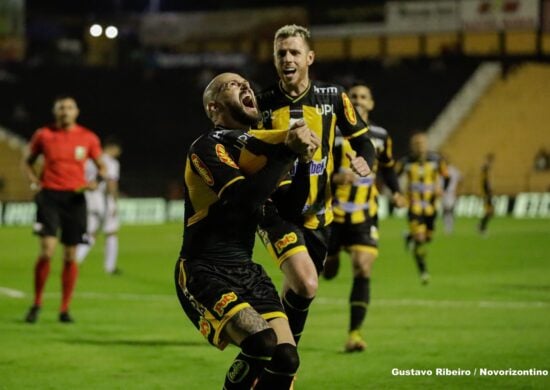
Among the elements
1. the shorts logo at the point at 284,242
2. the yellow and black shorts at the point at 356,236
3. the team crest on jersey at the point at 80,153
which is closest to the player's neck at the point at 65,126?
the team crest on jersey at the point at 80,153

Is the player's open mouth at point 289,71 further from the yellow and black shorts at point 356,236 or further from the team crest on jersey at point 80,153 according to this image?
the team crest on jersey at point 80,153

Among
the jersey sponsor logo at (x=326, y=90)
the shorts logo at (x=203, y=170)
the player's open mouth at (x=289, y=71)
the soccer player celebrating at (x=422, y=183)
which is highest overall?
the player's open mouth at (x=289, y=71)

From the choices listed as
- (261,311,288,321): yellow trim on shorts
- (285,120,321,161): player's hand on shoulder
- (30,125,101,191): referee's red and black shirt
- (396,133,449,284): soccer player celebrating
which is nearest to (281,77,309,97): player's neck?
(261,311,288,321): yellow trim on shorts

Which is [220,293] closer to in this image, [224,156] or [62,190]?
[224,156]

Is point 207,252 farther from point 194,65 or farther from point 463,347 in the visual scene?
point 194,65

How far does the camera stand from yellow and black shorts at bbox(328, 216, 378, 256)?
10.7 m

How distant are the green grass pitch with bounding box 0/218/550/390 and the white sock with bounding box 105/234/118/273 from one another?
312mm

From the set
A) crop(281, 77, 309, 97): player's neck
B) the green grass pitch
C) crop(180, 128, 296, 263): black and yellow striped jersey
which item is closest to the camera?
crop(180, 128, 296, 263): black and yellow striped jersey

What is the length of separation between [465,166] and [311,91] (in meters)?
40.1

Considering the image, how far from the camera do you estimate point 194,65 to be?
Answer: 162ft

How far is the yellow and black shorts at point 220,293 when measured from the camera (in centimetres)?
628

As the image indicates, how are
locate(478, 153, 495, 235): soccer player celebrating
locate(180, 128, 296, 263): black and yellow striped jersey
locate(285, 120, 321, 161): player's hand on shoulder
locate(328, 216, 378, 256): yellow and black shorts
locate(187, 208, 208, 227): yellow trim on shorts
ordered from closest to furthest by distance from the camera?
1. locate(285, 120, 321, 161): player's hand on shoulder
2. locate(180, 128, 296, 263): black and yellow striped jersey
3. locate(187, 208, 208, 227): yellow trim on shorts
4. locate(328, 216, 378, 256): yellow and black shorts
5. locate(478, 153, 495, 235): soccer player celebrating

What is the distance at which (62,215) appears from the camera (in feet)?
42.4

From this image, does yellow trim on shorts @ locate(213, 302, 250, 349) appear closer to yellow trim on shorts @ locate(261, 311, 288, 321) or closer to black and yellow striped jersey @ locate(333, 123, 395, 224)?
yellow trim on shorts @ locate(261, 311, 288, 321)
